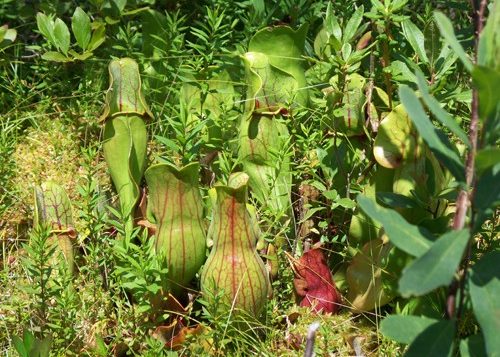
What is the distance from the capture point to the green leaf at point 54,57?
2.76 m

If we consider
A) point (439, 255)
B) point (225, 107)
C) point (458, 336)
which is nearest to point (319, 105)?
point (225, 107)

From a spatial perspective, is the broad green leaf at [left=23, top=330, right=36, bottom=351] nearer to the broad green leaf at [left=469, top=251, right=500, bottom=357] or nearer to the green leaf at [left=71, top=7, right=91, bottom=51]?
the broad green leaf at [left=469, top=251, right=500, bottom=357]

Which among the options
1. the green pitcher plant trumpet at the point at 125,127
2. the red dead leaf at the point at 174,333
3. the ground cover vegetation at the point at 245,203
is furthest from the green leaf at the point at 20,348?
the green pitcher plant trumpet at the point at 125,127

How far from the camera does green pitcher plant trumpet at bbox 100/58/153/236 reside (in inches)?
96.7

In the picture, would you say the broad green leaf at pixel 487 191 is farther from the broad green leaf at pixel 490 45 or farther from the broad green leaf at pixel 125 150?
the broad green leaf at pixel 125 150

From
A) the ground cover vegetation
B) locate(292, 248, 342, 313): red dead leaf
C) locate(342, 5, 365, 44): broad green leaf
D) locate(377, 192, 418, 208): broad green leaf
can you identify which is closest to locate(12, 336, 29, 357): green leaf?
the ground cover vegetation

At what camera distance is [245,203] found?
205 centimetres

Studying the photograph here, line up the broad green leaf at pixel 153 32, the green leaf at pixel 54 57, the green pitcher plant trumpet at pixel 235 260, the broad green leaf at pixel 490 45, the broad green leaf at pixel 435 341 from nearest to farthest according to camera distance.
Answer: the broad green leaf at pixel 490 45 < the broad green leaf at pixel 435 341 < the green pitcher plant trumpet at pixel 235 260 < the green leaf at pixel 54 57 < the broad green leaf at pixel 153 32

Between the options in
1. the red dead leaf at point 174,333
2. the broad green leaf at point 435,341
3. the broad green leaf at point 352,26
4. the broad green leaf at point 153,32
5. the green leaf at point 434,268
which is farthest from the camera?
the broad green leaf at point 153,32

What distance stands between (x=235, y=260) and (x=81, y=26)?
107 centimetres

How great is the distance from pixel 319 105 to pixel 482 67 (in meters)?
1.12

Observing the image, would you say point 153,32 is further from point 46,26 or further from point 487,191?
point 487,191

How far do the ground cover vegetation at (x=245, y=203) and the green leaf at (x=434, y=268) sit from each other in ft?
1.18

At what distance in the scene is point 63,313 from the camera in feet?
7.03
